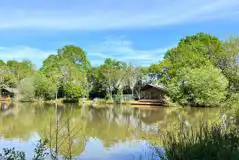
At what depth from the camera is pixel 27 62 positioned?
65.5m

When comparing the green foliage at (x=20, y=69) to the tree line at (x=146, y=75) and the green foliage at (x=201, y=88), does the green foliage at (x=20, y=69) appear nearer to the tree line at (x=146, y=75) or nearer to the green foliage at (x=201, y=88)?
the tree line at (x=146, y=75)

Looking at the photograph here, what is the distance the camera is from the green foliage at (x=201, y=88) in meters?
36.2

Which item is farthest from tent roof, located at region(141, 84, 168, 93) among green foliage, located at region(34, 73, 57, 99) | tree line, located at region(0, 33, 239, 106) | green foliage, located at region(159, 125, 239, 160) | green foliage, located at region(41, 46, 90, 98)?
green foliage, located at region(159, 125, 239, 160)

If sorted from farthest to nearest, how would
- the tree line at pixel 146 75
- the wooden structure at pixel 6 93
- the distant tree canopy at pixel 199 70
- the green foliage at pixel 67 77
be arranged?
the wooden structure at pixel 6 93, the green foliage at pixel 67 77, the tree line at pixel 146 75, the distant tree canopy at pixel 199 70

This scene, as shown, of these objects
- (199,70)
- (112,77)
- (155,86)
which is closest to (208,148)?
(199,70)

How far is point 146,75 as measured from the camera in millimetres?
49625

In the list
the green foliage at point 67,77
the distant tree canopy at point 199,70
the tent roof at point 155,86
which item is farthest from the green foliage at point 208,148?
the green foliage at point 67,77

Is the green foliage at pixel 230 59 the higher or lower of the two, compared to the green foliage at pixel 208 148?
higher

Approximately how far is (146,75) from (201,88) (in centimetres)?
1421

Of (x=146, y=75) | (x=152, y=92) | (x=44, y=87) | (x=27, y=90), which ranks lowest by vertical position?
(x=152, y=92)

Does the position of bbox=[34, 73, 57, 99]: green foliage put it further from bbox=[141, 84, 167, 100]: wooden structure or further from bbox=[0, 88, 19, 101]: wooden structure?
bbox=[141, 84, 167, 100]: wooden structure

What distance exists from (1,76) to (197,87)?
35.9 m

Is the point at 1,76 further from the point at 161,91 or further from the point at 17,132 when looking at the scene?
the point at 17,132

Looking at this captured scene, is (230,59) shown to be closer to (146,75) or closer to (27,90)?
(146,75)
